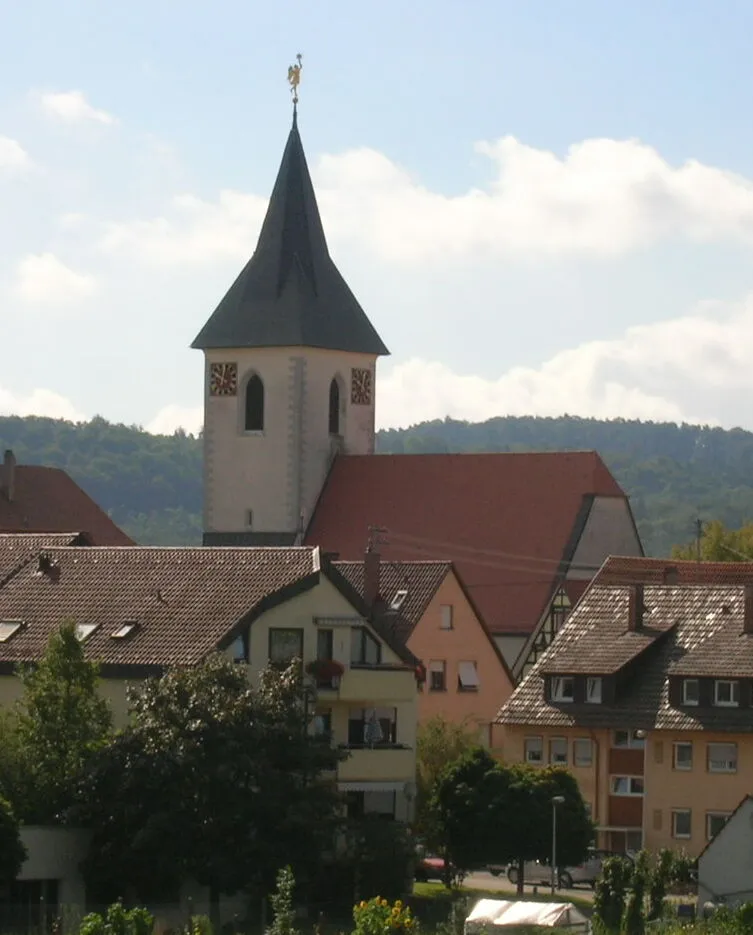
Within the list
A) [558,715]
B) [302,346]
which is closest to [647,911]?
[558,715]

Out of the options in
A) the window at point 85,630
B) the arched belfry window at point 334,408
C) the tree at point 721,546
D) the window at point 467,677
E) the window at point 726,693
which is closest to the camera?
the window at point 85,630

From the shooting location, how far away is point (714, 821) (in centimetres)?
5103

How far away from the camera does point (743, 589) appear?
54156 millimetres

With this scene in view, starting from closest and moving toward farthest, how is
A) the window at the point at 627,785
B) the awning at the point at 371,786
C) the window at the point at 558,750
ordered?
the awning at the point at 371,786, the window at the point at 627,785, the window at the point at 558,750

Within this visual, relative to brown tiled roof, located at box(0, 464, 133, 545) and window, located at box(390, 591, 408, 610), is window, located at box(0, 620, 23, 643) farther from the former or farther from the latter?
brown tiled roof, located at box(0, 464, 133, 545)

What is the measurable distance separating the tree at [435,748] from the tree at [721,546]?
53.0 m

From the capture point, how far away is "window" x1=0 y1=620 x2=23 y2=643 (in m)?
45.9

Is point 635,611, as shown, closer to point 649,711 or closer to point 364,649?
point 649,711

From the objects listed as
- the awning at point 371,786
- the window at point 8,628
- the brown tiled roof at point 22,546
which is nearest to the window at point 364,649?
the awning at point 371,786

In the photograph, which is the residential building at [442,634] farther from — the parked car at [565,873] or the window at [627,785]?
the parked car at [565,873]

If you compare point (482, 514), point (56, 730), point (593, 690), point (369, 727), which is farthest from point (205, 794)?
point (482, 514)

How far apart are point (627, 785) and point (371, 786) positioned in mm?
8285

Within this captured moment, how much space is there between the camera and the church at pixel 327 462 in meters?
81.8

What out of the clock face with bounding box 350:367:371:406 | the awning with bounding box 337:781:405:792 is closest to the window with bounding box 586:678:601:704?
the awning with bounding box 337:781:405:792
